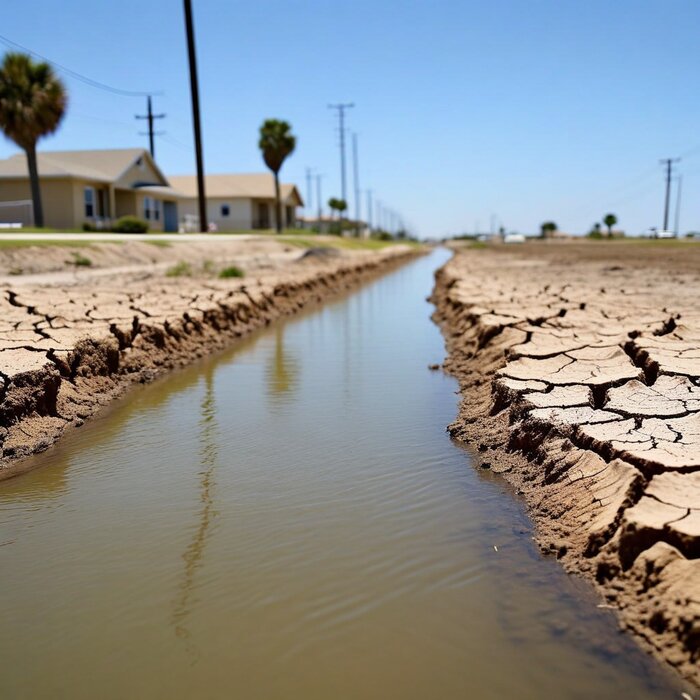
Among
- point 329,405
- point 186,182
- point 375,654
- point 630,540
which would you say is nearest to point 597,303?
point 329,405

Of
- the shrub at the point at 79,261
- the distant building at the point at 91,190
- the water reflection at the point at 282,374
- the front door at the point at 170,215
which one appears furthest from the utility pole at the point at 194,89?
the water reflection at the point at 282,374

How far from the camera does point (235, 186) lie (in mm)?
59969

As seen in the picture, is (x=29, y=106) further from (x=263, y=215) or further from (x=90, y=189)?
(x=263, y=215)

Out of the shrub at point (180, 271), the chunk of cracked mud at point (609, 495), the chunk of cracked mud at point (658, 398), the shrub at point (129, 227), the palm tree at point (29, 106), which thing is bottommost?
the chunk of cracked mud at point (609, 495)

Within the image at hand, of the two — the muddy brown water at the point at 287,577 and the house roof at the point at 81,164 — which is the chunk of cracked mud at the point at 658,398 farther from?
the house roof at the point at 81,164

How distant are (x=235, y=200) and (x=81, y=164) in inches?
789

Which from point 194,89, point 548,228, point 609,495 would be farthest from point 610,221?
point 609,495

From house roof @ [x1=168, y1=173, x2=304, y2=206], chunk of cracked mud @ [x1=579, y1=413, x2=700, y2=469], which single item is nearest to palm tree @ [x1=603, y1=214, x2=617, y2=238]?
house roof @ [x1=168, y1=173, x2=304, y2=206]

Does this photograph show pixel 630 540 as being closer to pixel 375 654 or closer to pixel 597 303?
pixel 375 654

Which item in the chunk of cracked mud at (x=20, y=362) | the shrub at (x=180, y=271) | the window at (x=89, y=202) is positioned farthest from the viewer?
the window at (x=89, y=202)

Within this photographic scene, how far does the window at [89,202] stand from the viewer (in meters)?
35.1

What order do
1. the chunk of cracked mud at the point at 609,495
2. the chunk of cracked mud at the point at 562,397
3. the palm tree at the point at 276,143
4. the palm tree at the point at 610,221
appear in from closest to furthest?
the chunk of cracked mud at the point at 609,495, the chunk of cracked mud at the point at 562,397, the palm tree at the point at 276,143, the palm tree at the point at 610,221

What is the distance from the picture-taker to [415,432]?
6469 mm

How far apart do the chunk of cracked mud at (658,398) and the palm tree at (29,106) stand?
2851cm
